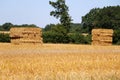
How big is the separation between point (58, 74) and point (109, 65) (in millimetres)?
3258

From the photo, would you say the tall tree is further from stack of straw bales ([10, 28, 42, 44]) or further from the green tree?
stack of straw bales ([10, 28, 42, 44])

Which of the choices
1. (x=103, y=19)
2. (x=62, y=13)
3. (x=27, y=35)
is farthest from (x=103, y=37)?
(x=103, y=19)

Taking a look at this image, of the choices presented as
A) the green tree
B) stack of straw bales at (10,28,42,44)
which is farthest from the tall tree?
stack of straw bales at (10,28,42,44)

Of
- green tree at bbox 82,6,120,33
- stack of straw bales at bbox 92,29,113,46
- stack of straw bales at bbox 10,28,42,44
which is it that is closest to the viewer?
stack of straw bales at bbox 10,28,42,44

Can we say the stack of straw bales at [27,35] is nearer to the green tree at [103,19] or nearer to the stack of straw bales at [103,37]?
the stack of straw bales at [103,37]

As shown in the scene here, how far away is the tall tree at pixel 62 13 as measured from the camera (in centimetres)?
6528

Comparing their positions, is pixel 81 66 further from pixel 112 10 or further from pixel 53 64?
pixel 112 10

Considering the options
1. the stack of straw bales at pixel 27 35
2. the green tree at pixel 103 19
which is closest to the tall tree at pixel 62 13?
the green tree at pixel 103 19

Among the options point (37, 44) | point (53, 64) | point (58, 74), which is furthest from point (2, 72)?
point (37, 44)

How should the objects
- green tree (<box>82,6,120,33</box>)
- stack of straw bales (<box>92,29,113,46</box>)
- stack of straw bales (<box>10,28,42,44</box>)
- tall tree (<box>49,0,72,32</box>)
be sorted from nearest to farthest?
1. stack of straw bales (<box>10,28,42,44</box>)
2. stack of straw bales (<box>92,29,113,46</box>)
3. tall tree (<box>49,0,72,32</box>)
4. green tree (<box>82,6,120,33</box>)

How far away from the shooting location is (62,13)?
67.0 m

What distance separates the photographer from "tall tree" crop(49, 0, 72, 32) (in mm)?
65281

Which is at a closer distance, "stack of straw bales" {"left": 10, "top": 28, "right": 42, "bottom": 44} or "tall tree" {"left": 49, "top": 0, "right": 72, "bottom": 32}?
"stack of straw bales" {"left": 10, "top": 28, "right": 42, "bottom": 44}

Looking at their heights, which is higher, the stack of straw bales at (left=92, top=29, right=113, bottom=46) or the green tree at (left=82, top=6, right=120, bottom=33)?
the green tree at (left=82, top=6, right=120, bottom=33)
